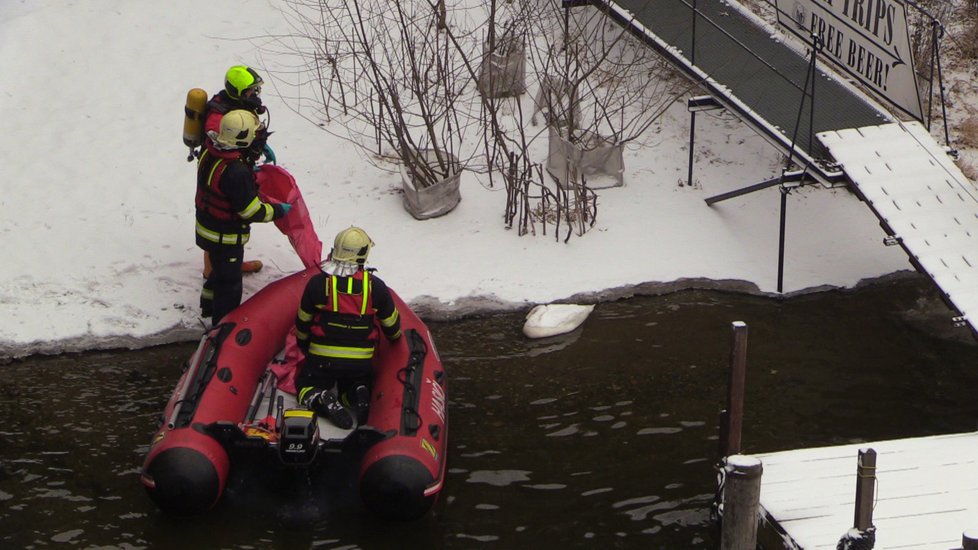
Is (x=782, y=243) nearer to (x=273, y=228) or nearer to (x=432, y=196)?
(x=432, y=196)

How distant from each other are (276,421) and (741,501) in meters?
2.69

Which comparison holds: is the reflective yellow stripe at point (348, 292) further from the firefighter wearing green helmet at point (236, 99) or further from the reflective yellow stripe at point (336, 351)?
the firefighter wearing green helmet at point (236, 99)

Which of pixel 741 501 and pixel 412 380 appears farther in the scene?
pixel 412 380

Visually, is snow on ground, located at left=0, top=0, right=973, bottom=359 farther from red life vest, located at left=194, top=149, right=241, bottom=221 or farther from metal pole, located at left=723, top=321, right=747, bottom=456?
metal pole, located at left=723, top=321, right=747, bottom=456

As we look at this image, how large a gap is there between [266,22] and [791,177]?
19.3 ft

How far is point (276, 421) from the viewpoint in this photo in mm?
7129

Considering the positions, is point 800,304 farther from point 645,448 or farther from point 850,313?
point 645,448

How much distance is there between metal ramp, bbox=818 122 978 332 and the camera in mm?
8625

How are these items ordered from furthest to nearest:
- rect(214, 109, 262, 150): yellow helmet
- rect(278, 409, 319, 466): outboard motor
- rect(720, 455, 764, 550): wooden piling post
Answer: rect(214, 109, 262, 150): yellow helmet → rect(278, 409, 319, 466): outboard motor → rect(720, 455, 764, 550): wooden piling post

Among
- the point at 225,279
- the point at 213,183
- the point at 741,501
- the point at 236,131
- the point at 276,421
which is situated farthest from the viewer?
the point at 225,279

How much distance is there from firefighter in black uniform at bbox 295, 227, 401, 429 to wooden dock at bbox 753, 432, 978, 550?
245cm

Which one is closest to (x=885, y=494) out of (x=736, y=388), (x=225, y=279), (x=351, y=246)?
(x=736, y=388)

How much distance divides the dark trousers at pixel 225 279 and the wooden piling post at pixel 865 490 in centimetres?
475

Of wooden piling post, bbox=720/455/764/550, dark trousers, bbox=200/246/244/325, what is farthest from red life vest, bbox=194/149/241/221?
wooden piling post, bbox=720/455/764/550
